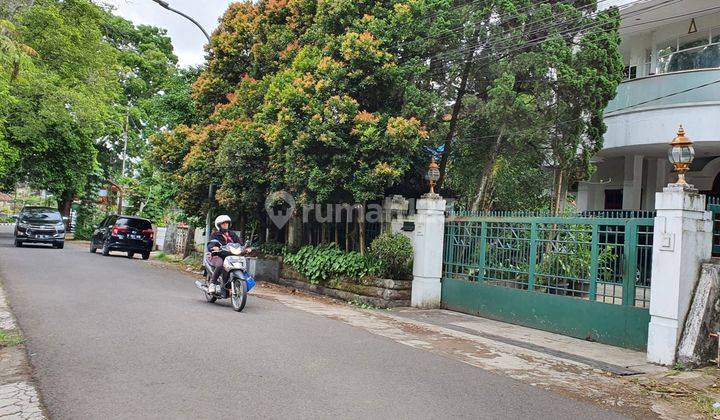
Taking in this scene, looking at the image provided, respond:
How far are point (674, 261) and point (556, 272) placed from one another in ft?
7.57

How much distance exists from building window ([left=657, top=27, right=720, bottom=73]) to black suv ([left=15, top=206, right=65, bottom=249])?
23.2m

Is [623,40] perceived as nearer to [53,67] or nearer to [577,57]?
[577,57]

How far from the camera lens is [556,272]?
9.44m

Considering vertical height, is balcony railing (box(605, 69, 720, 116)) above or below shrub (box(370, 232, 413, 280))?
above

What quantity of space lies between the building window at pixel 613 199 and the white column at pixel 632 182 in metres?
1.44

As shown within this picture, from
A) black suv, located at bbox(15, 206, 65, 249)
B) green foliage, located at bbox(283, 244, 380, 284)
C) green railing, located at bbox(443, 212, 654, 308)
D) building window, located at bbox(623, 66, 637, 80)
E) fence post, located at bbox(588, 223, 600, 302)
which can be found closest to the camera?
green railing, located at bbox(443, 212, 654, 308)

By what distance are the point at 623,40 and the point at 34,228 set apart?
76.1ft

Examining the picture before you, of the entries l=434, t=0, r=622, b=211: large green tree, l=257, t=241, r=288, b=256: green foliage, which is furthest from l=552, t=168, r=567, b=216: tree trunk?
l=257, t=241, r=288, b=256: green foliage

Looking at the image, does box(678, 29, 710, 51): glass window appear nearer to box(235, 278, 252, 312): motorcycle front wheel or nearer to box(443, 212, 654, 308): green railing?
box(443, 212, 654, 308): green railing

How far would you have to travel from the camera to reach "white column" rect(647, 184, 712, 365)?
726cm

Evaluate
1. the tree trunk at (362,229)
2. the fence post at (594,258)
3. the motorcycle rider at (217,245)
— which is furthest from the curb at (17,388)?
the tree trunk at (362,229)

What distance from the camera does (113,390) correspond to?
4.93 metres

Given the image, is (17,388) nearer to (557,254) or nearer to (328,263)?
(557,254)

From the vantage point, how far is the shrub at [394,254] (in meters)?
11.6
